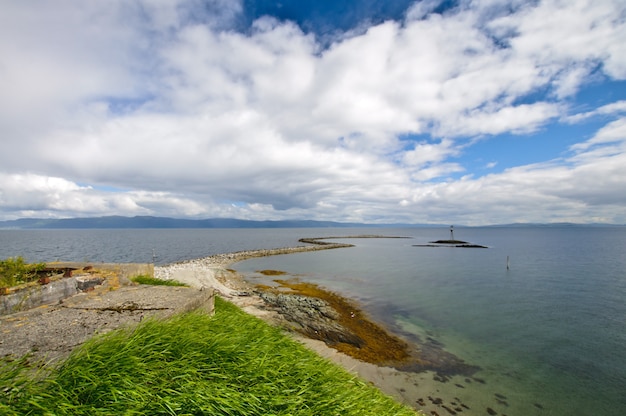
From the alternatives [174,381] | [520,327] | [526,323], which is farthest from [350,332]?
[174,381]

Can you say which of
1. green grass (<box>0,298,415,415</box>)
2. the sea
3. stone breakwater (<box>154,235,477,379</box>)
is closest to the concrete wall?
green grass (<box>0,298,415,415</box>)

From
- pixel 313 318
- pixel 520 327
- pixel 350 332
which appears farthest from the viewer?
pixel 520 327

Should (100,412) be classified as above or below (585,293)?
above

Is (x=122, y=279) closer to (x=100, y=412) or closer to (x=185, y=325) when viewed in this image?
(x=185, y=325)

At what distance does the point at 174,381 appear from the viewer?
3209 mm

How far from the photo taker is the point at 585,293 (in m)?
27.1

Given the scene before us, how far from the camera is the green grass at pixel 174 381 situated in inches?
107

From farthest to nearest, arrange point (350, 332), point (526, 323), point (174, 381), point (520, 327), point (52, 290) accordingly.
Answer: point (526, 323)
point (520, 327)
point (350, 332)
point (52, 290)
point (174, 381)

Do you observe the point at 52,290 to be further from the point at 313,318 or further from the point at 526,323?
the point at 526,323

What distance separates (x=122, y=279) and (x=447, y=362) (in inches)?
539

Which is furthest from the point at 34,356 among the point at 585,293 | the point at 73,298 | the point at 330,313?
the point at 585,293

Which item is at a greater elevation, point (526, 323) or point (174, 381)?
point (174, 381)

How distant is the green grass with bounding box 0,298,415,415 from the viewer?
8.92ft

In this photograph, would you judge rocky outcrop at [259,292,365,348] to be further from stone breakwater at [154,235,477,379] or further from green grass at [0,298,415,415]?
green grass at [0,298,415,415]
